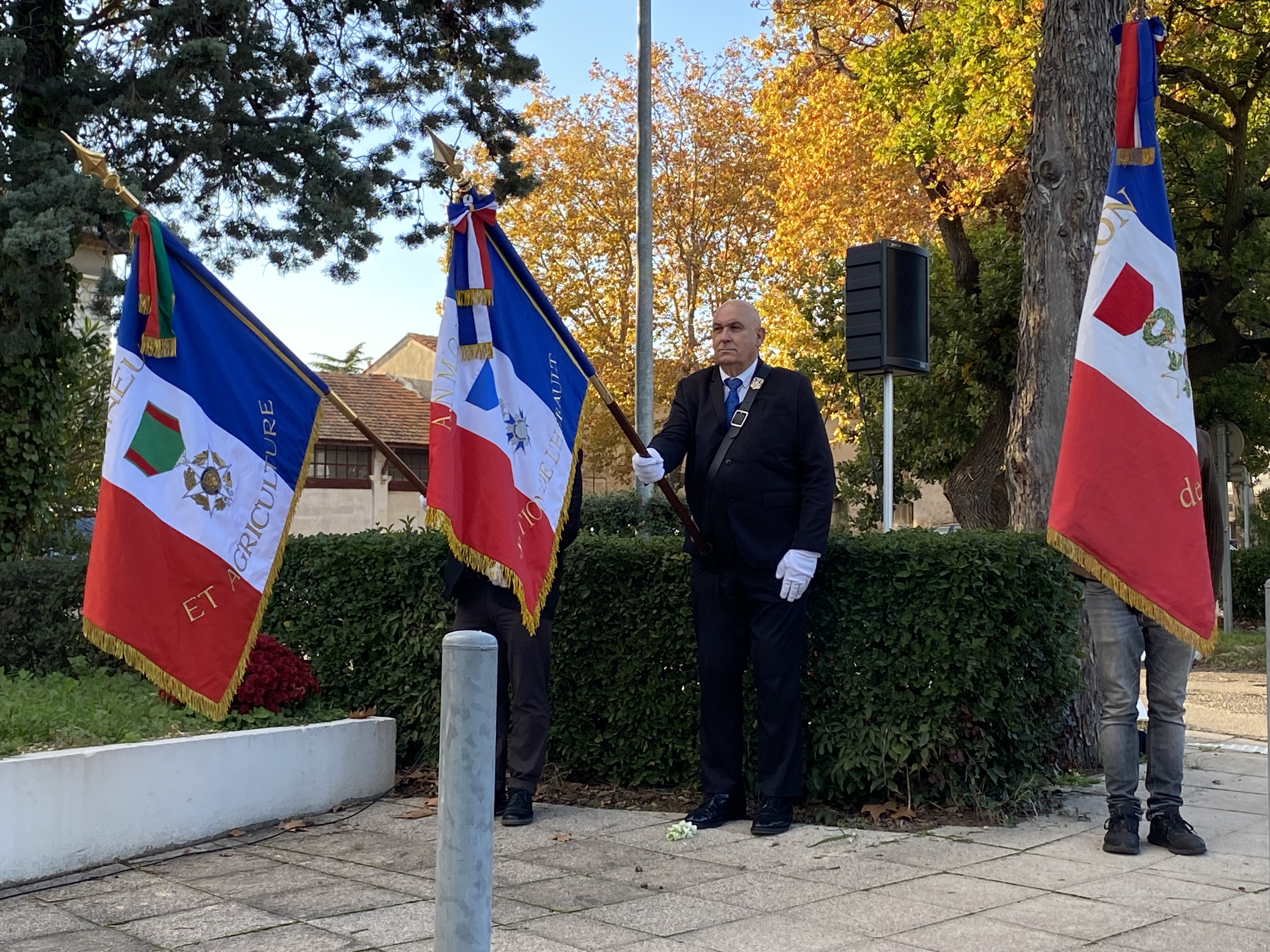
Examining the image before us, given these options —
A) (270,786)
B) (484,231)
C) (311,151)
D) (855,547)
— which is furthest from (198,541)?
(311,151)

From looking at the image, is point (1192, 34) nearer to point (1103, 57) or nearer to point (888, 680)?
point (1103, 57)

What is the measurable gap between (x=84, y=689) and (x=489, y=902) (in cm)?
502

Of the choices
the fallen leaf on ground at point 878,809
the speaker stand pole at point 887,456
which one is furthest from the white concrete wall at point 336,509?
the fallen leaf on ground at point 878,809

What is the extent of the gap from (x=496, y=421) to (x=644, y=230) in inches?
464

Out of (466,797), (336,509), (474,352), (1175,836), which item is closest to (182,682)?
(474,352)

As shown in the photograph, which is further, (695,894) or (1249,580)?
(1249,580)

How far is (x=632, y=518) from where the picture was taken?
1485 cm

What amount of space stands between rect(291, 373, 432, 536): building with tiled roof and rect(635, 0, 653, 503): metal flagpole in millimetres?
26098

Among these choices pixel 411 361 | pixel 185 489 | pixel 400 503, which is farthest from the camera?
pixel 411 361

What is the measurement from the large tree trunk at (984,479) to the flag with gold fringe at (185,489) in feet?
51.7

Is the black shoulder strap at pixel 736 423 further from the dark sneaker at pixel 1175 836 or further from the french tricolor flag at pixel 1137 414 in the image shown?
the dark sneaker at pixel 1175 836

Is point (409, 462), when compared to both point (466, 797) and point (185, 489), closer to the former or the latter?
point (185, 489)

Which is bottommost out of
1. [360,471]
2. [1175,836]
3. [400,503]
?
[1175,836]

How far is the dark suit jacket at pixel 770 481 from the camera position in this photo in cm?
582
